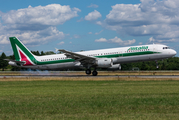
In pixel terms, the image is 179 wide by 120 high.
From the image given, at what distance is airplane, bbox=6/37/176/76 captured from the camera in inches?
1432

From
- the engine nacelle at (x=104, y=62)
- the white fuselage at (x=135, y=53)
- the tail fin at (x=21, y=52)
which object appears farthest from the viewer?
the tail fin at (x=21, y=52)

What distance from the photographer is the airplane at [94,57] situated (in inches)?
1432

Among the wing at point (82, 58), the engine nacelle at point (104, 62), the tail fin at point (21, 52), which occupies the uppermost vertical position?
the tail fin at point (21, 52)

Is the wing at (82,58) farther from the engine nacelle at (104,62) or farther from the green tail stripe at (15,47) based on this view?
the green tail stripe at (15,47)

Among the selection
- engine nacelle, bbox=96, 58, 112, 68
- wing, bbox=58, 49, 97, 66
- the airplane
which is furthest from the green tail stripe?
engine nacelle, bbox=96, 58, 112, 68

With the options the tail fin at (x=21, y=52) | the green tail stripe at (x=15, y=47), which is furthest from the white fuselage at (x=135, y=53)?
the green tail stripe at (x=15, y=47)

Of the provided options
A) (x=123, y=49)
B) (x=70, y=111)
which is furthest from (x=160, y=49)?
(x=70, y=111)

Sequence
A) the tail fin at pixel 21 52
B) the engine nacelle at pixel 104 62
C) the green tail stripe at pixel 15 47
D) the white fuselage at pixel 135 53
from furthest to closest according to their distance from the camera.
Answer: the green tail stripe at pixel 15 47
the tail fin at pixel 21 52
the engine nacelle at pixel 104 62
the white fuselage at pixel 135 53

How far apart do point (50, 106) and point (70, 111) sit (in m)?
1.57

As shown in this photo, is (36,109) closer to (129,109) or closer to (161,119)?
(129,109)

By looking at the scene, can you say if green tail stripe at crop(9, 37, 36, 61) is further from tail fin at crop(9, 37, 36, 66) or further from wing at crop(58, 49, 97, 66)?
wing at crop(58, 49, 97, 66)

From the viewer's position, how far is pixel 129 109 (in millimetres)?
10078

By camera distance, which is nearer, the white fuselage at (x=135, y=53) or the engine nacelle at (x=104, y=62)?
the white fuselage at (x=135, y=53)

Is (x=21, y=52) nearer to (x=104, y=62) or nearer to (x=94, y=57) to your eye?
(x=94, y=57)
